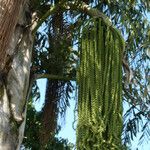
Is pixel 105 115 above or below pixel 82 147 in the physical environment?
above

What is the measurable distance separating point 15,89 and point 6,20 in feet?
3.84

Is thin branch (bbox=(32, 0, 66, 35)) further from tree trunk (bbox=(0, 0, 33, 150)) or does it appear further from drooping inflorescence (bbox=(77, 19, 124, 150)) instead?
drooping inflorescence (bbox=(77, 19, 124, 150))

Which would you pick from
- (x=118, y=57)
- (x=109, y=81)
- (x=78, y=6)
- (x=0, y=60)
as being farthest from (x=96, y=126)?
(x=78, y=6)

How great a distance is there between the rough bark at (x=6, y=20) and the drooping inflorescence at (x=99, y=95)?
2.57ft

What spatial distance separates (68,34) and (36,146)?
367 cm

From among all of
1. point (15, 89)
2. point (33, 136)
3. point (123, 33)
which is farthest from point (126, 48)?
point (33, 136)

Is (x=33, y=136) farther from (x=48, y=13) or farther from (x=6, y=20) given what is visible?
(x=6, y=20)

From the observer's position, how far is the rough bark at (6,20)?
9.54ft

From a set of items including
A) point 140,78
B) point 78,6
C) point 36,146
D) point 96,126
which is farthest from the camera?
point 36,146

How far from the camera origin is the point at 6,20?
2.97 metres

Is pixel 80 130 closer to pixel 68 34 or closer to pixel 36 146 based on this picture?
pixel 68 34

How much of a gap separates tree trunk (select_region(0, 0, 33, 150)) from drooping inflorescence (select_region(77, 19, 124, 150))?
61 cm

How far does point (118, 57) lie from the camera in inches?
148

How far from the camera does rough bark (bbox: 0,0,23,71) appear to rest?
2.91 m
